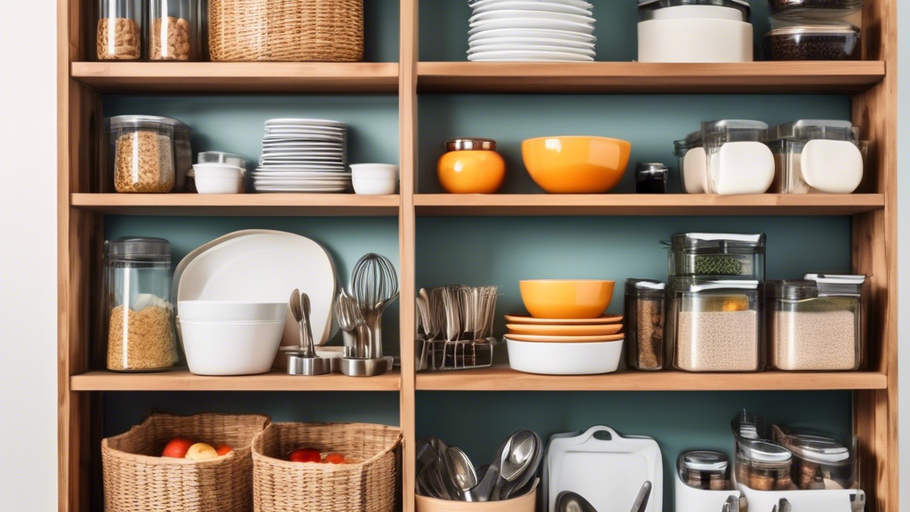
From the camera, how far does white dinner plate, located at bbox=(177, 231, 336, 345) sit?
6.77 feet

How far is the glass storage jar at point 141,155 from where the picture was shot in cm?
188

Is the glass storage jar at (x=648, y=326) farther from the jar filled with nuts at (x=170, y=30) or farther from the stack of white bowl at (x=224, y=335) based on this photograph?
the jar filled with nuts at (x=170, y=30)

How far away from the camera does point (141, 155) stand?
1.88 meters

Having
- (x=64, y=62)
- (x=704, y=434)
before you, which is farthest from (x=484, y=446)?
(x=64, y=62)

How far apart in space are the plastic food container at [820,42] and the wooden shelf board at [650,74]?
0.13ft

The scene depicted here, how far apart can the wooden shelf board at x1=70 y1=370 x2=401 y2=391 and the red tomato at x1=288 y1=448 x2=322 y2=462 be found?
156 mm

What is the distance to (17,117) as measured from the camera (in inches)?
83.0

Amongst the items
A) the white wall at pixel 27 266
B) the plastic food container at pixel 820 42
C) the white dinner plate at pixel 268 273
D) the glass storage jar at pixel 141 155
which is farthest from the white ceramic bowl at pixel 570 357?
the white wall at pixel 27 266

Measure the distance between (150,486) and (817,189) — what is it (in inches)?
64.2

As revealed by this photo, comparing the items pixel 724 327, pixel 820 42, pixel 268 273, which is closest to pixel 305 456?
pixel 268 273

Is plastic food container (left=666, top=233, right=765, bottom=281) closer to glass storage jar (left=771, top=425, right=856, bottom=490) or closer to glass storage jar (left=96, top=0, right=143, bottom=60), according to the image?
glass storage jar (left=771, top=425, right=856, bottom=490)

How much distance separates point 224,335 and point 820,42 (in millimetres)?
1542

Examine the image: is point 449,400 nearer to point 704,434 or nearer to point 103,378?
point 704,434

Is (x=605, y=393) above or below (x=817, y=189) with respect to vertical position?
below
